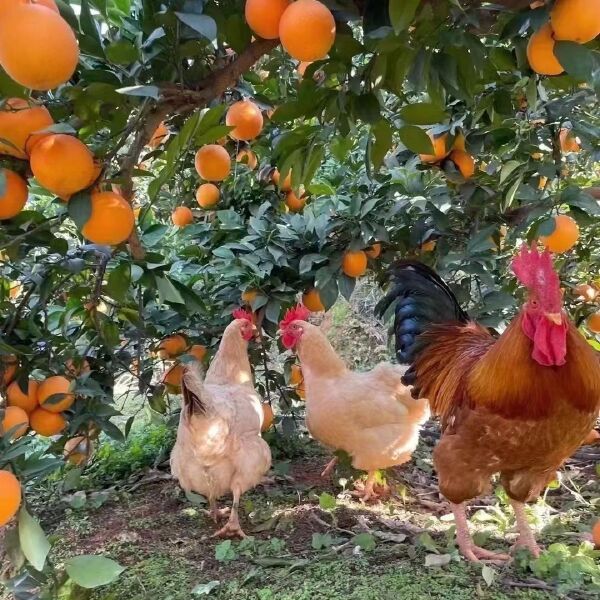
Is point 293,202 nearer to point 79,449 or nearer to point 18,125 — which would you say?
point 79,449

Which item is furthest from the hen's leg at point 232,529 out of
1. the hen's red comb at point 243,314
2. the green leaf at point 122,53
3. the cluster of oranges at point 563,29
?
the cluster of oranges at point 563,29

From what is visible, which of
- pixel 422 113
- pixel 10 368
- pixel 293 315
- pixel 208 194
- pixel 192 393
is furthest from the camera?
pixel 293 315

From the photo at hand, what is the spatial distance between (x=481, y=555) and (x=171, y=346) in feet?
5.23

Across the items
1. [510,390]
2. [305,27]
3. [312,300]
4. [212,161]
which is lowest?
[510,390]

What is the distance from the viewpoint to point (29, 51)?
68 centimetres

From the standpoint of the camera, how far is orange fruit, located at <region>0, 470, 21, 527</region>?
2.89 ft

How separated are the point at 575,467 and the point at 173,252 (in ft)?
8.49

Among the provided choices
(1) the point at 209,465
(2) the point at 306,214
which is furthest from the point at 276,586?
(2) the point at 306,214

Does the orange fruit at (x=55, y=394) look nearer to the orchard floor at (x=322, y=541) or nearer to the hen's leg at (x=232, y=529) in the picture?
the orchard floor at (x=322, y=541)

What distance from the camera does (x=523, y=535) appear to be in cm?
233

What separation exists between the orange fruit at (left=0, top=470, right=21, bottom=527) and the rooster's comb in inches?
63.4

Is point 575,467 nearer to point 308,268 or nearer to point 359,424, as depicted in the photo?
point 359,424

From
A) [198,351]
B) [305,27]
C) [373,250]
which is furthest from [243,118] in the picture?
[198,351]

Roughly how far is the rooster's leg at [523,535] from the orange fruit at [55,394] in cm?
180
